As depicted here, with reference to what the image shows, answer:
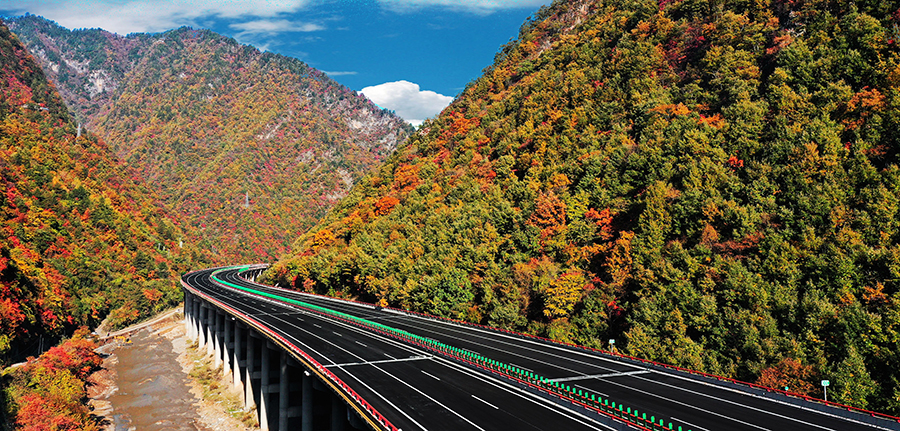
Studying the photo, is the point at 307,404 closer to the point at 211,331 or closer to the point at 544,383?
the point at 544,383

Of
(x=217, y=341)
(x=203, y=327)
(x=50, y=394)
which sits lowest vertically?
(x=203, y=327)

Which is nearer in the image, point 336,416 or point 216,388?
point 336,416

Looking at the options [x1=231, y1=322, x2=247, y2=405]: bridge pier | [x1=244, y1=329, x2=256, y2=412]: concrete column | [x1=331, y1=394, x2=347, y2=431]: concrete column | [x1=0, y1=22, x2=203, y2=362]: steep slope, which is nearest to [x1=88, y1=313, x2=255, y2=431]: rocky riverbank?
[x1=231, y1=322, x2=247, y2=405]: bridge pier

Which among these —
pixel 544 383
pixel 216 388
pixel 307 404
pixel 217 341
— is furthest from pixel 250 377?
pixel 544 383

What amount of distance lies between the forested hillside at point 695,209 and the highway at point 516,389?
270 inches

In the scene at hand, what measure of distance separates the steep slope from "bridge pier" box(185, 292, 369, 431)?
2053cm

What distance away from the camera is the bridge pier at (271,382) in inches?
1488

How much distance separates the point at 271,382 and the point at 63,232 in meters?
71.0

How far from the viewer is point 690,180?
48.2 m

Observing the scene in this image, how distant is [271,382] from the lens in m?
52.8

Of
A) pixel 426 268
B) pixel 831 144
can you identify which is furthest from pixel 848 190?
pixel 426 268

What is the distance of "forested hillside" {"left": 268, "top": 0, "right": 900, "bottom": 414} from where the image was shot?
34.4 meters

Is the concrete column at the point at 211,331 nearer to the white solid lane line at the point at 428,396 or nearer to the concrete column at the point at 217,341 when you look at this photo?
the concrete column at the point at 217,341

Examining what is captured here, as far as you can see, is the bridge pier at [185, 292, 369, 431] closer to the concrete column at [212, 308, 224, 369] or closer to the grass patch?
the concrete column at [212, 308, 224, 369]
